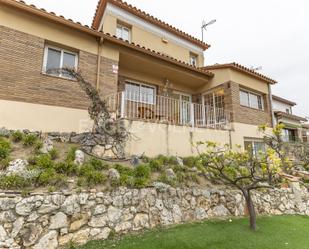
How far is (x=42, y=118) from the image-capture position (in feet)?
24.8

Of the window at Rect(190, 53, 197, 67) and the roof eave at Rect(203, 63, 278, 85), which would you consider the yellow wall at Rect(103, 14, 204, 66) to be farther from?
the roof eave at Rect(203, 63, 278, 85)

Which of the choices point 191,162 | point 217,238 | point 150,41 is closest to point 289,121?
point 150,41

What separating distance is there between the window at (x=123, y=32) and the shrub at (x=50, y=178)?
32.8ft

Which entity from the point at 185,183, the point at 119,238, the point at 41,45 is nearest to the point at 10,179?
the point at 119,238

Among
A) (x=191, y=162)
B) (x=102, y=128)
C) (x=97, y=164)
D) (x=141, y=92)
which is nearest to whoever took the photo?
(x=97, y=164)

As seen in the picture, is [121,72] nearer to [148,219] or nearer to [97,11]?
[97,11]

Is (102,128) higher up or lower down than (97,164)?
higher up

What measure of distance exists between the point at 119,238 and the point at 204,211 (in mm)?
2800

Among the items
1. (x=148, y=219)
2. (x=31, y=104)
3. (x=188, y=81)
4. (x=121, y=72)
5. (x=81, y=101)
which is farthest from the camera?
(x=188, y=81)

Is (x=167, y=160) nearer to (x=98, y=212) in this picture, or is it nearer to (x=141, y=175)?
(x=141, y=175)

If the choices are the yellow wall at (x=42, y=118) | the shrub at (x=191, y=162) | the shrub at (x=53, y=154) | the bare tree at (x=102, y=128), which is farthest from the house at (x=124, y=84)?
the shrub at (x=53, y=154)

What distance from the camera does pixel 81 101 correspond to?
850 centimetres

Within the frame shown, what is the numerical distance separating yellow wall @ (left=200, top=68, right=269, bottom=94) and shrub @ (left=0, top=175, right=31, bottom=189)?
10585mm

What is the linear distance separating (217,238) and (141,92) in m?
8.24
